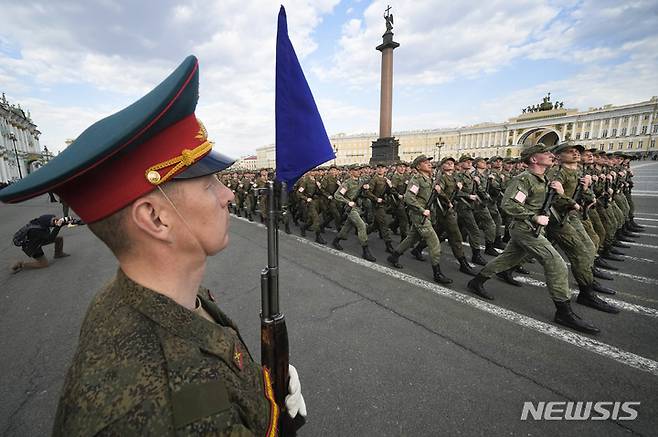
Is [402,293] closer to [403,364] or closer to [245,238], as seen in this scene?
[403,364]

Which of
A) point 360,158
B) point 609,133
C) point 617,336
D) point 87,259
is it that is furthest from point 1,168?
point 609,133

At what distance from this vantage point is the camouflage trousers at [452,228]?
558 centimetres

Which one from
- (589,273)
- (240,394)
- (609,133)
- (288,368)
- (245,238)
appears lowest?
(245,238)

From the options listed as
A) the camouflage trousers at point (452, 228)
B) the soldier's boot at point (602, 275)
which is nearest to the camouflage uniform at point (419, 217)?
the camouflage trousers at point (452, 228)

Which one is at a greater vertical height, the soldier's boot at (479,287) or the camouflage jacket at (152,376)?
the camouflage jacket at (152,376)

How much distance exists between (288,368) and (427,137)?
103 m

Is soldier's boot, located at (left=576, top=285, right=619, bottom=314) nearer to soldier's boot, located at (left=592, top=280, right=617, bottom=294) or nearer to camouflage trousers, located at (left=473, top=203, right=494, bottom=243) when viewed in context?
soldier's boot, located at (left=592, top=280, right=617, bottom=294)

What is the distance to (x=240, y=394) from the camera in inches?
31.9

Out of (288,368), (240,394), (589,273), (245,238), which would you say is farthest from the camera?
(245,238)

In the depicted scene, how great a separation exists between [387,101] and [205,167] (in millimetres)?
23801

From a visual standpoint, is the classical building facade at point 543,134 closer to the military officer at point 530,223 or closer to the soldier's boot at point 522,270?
the soldier's boot at point 522,270

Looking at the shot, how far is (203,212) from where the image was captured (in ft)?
3.22

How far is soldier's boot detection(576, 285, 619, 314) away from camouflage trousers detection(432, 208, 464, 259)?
1.79 m

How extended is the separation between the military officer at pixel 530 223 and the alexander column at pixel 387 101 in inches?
732
